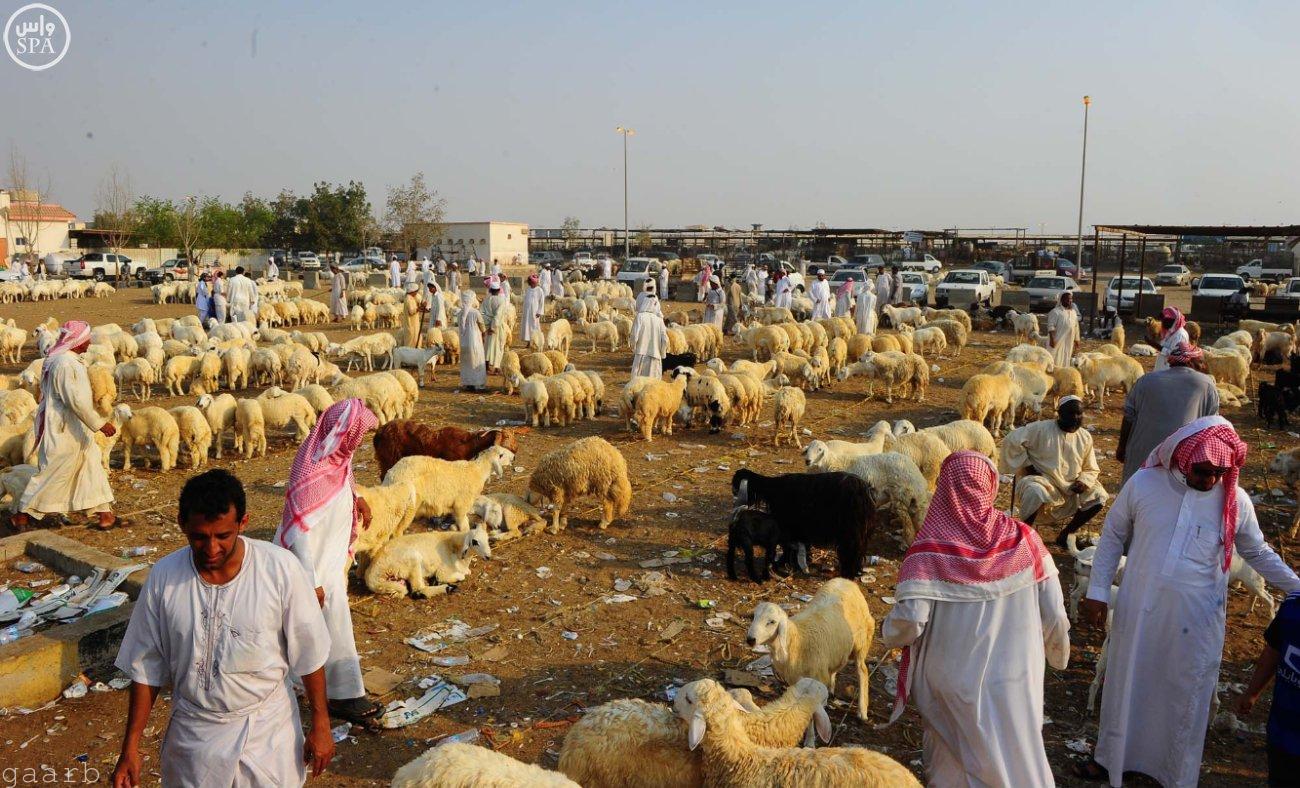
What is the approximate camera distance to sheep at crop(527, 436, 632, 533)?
7.32 metres

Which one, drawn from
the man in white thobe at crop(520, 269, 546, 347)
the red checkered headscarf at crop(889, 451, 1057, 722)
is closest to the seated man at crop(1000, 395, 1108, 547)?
the red checkered headscarf at crop(889, 451, 1057, 722)

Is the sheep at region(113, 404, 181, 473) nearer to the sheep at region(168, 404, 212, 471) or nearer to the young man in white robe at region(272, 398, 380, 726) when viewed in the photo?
A: the sheep at region(168, 404, 212, 471)

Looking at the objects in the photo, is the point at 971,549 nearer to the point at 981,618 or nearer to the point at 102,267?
the point at 981,618

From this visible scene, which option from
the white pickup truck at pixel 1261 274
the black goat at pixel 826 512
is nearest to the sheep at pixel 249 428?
the black goat at pixel 826 512

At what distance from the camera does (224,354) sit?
43.6 ft

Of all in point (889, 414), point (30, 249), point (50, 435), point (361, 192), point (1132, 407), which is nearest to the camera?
point (1132, 407)

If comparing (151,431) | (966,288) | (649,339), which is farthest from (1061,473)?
(966,288)

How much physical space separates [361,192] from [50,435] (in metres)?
45.3

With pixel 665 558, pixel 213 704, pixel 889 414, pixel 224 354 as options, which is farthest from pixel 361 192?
pixel 213 704

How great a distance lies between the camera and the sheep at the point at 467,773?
290 cm

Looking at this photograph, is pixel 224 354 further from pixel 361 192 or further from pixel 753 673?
pixel 361 192

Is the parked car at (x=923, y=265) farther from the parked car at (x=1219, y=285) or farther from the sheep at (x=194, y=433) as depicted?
the sheep at (x=194, y=433)

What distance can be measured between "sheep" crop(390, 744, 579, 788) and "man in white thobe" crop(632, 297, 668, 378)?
1023 centimetres

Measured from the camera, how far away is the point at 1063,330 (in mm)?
14406
